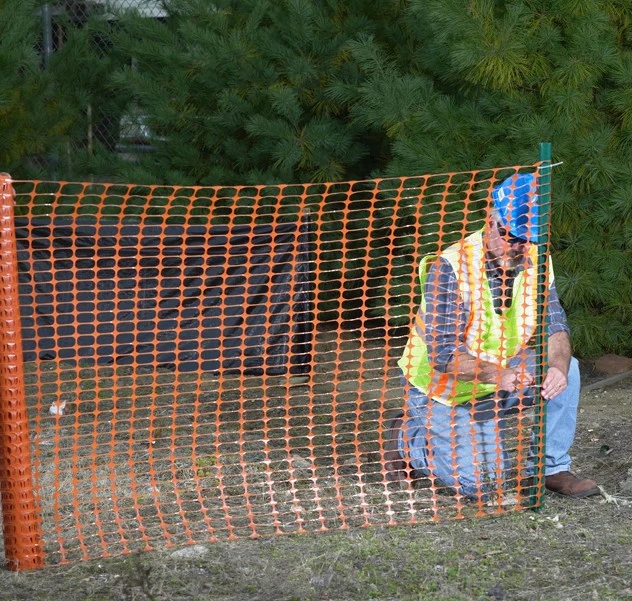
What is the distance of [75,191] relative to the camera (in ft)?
27.7

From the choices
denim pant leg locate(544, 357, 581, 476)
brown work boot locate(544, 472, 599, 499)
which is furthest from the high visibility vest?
brown work boot locate(544, 472, 599, 499)

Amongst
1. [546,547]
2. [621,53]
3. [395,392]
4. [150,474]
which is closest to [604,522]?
[546,547]

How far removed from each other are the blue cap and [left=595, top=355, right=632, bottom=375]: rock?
3.23 m

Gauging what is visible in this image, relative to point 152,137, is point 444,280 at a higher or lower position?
higher

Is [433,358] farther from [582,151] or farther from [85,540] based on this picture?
[582,151]

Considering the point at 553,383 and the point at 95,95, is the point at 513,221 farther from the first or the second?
the point at 95,95

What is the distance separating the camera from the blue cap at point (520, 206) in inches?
156

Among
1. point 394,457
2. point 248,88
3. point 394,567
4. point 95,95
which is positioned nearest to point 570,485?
point 394,457

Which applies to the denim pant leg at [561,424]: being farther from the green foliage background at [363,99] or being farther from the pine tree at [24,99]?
the pine tree at [24,99]

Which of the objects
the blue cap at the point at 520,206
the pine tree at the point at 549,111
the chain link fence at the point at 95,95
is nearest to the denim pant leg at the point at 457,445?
the blue cap at the point at 520,206

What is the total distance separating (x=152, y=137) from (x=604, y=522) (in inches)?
223

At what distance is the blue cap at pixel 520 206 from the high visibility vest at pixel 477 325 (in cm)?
13

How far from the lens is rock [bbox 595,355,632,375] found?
22.8ft

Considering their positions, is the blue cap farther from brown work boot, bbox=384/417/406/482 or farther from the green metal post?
brown work boot, bbox=384/417/406/482
